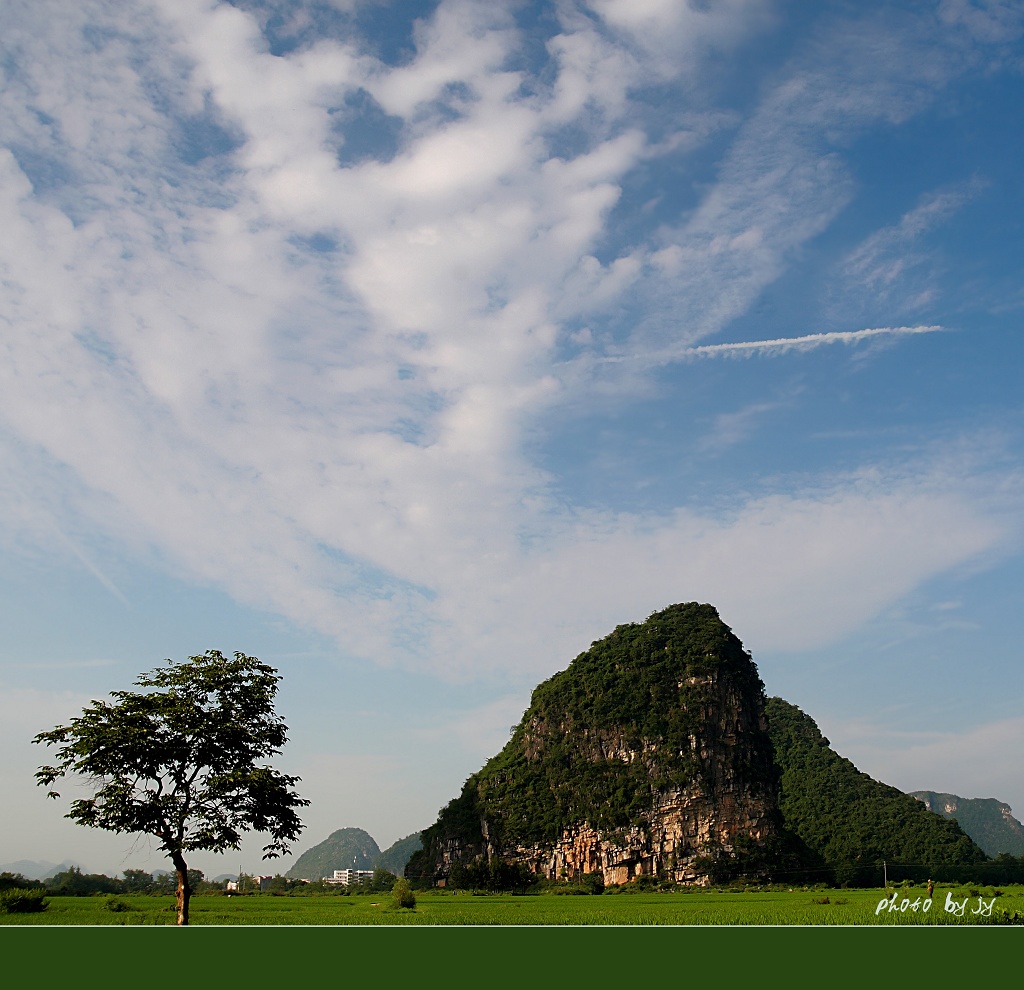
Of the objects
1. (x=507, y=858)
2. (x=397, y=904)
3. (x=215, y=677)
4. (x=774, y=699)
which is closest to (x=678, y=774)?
(x=507, y=858)

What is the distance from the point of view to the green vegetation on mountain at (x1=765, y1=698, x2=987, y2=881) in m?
96.3

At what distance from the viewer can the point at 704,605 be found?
10994 centimetres

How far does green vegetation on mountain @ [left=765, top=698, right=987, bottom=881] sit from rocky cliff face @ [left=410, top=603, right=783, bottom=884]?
40.7 feet

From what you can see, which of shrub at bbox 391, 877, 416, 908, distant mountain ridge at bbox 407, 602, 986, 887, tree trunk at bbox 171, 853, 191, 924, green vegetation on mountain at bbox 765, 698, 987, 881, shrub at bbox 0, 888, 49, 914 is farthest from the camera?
green vegetation on mountain at bbox 765, 698, 987, 881

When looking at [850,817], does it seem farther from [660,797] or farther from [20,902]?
[20,902]

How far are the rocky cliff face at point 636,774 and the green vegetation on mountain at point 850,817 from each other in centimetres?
1242

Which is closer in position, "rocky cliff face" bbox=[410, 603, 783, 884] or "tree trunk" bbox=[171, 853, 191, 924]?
"tree trunk" bbox=[171, 853, 191, 924]

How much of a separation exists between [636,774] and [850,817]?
37.4 m

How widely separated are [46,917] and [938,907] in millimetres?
28571

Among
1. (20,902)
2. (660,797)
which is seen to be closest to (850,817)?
(660,797)

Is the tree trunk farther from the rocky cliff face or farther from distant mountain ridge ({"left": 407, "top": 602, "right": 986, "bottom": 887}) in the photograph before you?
the rocky cliff face

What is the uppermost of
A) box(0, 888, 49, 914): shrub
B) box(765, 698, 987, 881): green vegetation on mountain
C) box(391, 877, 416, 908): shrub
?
box(765, 698, 987, 881): green vegetation on mountain

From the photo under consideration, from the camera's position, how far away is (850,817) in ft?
360

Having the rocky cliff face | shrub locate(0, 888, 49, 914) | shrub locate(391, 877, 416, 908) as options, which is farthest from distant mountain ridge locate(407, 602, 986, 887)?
shrub locate(0, 888, 49, 914)
